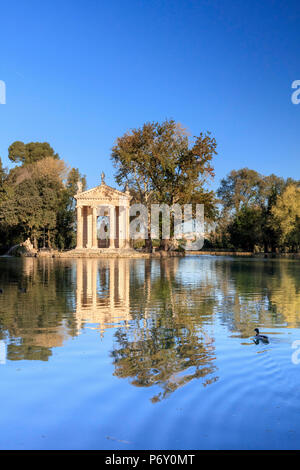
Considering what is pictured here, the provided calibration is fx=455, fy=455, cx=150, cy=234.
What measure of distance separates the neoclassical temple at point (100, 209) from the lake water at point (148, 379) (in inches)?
1676

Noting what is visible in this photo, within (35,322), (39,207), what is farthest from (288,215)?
(35,322)

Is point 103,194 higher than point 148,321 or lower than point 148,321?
higher

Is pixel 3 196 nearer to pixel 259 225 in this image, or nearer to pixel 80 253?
pixel 80 253

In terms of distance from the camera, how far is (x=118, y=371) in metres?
5.27

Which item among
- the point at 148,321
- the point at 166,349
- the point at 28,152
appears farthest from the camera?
the point at 28,152

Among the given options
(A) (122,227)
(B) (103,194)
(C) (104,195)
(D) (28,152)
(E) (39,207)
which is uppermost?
(D) (28,152)

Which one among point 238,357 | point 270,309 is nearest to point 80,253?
point 270,309

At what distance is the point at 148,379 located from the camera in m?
4.95

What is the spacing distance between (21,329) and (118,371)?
3.10 metres

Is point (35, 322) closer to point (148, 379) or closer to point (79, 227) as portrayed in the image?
point (148, 379)

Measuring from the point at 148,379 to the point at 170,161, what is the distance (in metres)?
42.2

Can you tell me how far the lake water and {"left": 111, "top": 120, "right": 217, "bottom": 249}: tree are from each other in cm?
3759

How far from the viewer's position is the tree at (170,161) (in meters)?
46.5

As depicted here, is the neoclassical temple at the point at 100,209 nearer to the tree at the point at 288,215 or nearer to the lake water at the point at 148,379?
the tree at the point at 288,215
